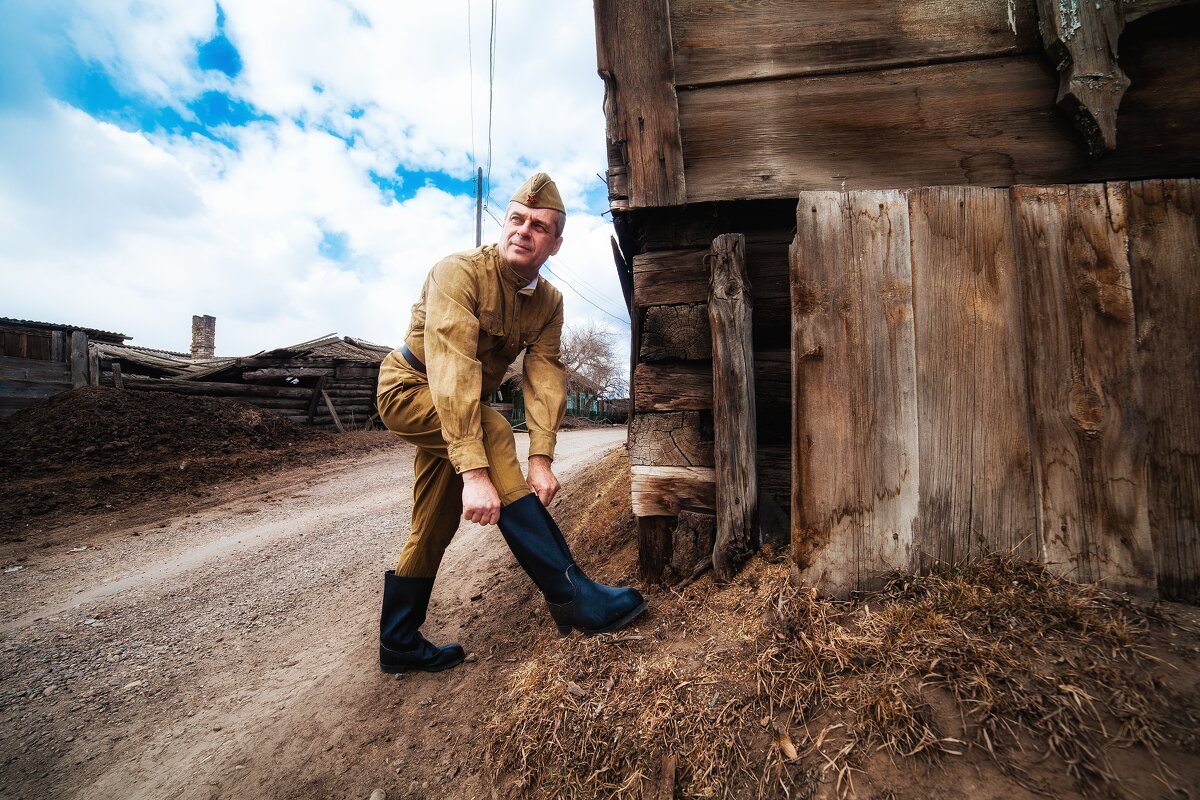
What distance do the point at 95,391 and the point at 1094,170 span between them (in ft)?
44.7

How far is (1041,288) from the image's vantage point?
1.66m

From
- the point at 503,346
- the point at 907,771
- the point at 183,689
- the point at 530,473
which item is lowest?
the point at 183,689

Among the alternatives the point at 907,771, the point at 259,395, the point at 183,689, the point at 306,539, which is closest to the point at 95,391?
the point at 259,395

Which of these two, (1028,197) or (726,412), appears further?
(726,412)

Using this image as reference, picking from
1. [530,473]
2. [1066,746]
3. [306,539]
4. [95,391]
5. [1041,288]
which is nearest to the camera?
[1066,746]

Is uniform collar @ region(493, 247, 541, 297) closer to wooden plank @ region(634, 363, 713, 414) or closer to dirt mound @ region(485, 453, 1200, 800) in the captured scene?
wooden plank @ region(634, 363, 713, 414)

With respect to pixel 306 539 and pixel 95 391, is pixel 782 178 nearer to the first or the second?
pixel 306 539

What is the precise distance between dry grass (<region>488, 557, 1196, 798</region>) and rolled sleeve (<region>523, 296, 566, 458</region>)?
857mm

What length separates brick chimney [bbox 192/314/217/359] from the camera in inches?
665

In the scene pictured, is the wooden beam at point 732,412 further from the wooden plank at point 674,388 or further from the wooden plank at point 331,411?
the wooden plank at point 331,411

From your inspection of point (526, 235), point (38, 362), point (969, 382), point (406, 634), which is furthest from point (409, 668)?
point (38, 362)

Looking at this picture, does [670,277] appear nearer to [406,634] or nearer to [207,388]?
[406,634]

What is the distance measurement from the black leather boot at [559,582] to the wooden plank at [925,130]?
1558 mm

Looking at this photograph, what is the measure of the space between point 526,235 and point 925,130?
1.75 metres
